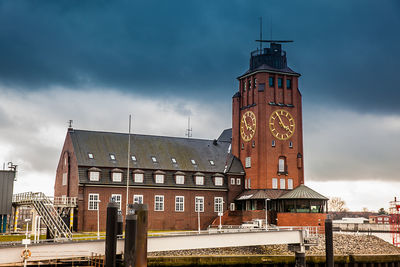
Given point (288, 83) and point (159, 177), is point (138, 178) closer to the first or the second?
point (159, 177)

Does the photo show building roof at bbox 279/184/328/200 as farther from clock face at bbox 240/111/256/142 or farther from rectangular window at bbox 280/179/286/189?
clock face at bbox 240/111/256/142

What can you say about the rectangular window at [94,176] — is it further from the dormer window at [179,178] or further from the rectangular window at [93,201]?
the dormer window at [179,178]

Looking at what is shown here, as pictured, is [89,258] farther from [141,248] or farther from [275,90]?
[275,90]

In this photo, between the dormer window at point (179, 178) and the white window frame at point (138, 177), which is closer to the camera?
the white window frame at point (138, 177)

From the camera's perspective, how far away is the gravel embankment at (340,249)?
169ft

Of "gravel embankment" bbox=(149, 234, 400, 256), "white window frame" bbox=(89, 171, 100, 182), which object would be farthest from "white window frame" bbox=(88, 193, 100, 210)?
"gravel embankment" bbox=(149, 234, 400, 256)

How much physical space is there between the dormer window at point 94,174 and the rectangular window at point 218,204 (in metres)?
16.1

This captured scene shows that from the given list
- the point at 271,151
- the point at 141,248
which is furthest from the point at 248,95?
the point at 141,248

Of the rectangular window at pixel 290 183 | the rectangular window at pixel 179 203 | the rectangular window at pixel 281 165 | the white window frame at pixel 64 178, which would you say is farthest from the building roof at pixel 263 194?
the white window frame at pixel 64 178

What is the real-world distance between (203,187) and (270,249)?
17.3 metres

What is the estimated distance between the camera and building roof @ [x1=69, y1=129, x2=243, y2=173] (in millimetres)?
65500

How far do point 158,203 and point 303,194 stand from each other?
18068 mm

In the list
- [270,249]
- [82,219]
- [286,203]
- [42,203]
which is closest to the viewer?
[42,203]

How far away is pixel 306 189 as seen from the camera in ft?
218
